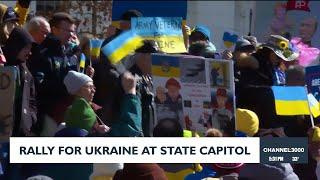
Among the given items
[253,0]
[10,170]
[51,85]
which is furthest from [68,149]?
[253,0]

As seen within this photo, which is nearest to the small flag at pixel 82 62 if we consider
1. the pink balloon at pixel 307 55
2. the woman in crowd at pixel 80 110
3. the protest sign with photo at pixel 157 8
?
the woman in crowd at pixel 80 110

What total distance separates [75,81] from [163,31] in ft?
3.81

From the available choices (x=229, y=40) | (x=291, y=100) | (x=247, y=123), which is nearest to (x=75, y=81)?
A: (x=247, y=123)

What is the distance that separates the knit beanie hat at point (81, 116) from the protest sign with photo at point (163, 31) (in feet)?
3.70

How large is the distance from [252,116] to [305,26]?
2353mm

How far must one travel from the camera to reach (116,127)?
618 cm

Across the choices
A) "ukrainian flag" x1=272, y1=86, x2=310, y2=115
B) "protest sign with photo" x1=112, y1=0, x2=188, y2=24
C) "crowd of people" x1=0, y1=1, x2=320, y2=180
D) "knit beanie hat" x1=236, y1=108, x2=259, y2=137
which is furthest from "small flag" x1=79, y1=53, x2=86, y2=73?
"ukrainian flag" x1=272, y1=86, x2=310, y2=115

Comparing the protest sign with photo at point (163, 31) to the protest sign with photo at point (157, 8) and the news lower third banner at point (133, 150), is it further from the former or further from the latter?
the news lower third banner at point (133, 150)

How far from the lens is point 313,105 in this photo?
7160mm

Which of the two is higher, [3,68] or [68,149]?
[3,68]

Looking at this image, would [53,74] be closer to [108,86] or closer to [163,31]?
[108,86]

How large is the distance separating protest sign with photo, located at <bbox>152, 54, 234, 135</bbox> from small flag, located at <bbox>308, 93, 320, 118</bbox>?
0.89 m

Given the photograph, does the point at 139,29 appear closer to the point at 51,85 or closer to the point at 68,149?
the point at 51,85

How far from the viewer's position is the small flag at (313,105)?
711 centimetres
